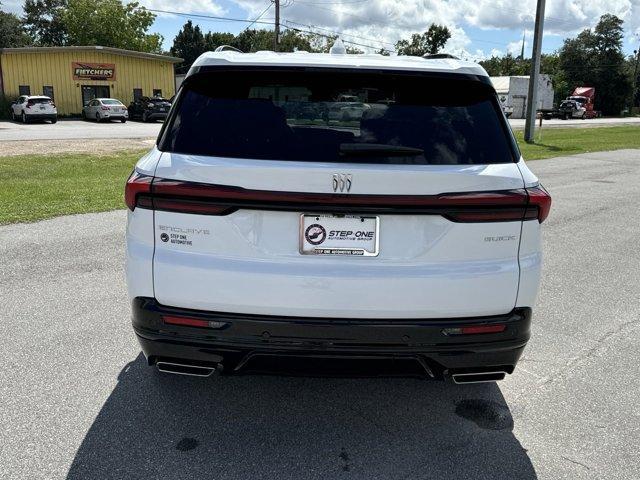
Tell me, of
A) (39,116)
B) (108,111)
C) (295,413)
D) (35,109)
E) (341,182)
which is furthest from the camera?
(108,111)

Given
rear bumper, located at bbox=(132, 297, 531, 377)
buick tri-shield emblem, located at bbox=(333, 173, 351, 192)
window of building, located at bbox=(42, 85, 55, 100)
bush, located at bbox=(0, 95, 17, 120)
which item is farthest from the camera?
window of building, located at bbox=(42, 85, 55, 100)

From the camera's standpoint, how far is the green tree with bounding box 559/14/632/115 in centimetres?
7931

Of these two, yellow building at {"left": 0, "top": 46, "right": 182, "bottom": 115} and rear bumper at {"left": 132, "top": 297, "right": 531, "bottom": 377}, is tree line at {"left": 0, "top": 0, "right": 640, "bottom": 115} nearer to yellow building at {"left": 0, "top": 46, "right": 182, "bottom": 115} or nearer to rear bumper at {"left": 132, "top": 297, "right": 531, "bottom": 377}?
yellow building at {"left": 0, "top": 46, "right": 182, "bottom": 115}

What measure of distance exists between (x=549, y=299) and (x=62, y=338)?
4.17 meters

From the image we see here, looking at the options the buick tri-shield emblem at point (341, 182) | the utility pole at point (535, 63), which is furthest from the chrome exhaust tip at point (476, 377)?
the utility pole at point (535, 63)

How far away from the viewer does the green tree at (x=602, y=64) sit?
79312 millimetres

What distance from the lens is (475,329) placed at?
110 inches

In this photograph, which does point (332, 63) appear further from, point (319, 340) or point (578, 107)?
point (578, 107)

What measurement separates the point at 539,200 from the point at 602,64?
9046cm

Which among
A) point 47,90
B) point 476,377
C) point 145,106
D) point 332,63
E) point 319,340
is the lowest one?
point 476,377

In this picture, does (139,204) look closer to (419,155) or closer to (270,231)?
(270,231)

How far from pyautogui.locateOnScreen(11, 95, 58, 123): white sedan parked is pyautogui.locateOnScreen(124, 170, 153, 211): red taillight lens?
38.3m

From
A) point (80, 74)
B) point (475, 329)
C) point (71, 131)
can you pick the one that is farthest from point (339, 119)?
point (80, 74)

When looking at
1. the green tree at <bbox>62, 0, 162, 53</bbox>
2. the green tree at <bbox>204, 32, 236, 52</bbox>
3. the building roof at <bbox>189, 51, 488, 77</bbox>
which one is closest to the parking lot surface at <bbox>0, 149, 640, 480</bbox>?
the building roof at <bbox>189, 51, 488, 77</bbox>
